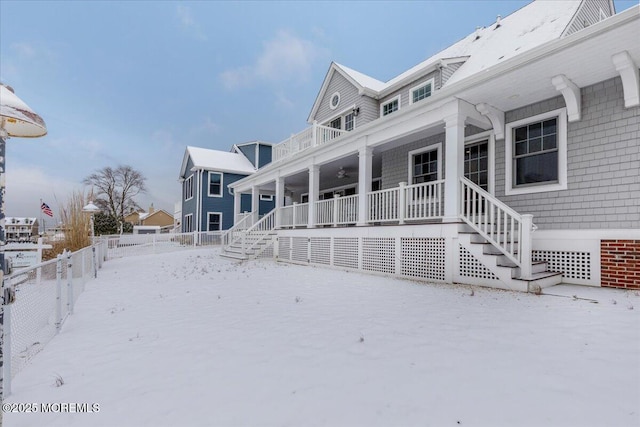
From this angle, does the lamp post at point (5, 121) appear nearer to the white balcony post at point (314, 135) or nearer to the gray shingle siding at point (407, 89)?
the gray shingle siding at point (407, 89)

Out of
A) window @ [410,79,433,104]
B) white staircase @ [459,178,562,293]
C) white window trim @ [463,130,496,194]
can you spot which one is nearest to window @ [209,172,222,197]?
window @ [410,79,433,104]

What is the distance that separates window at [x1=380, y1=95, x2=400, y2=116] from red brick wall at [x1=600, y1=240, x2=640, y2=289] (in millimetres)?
8267

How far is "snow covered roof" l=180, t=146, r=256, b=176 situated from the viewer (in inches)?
886

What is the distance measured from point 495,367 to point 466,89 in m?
5.67

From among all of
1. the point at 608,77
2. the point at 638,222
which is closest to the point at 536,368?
the point at 638,222

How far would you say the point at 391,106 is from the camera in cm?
1245

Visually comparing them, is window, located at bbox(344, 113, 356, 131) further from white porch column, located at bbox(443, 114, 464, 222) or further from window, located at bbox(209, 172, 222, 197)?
window, located at bbox(209, 172, 222, 197)

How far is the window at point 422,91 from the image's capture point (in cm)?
1087

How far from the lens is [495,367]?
8.56 feet

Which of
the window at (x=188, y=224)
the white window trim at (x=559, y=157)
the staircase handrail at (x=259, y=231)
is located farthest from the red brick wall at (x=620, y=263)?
the window at (x=188, y=224)

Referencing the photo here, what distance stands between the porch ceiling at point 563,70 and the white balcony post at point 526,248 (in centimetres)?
Answer: 267

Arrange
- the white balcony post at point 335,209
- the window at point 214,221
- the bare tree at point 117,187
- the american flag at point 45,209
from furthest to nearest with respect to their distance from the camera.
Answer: the bare tree at point 117,187 < the window at point 214,221 < the american flag at point 45,209 < the white balcony post at point 335,209

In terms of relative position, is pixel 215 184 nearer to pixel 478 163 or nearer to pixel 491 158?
pixel 478 163

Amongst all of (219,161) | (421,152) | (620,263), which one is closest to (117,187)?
(219,161)
